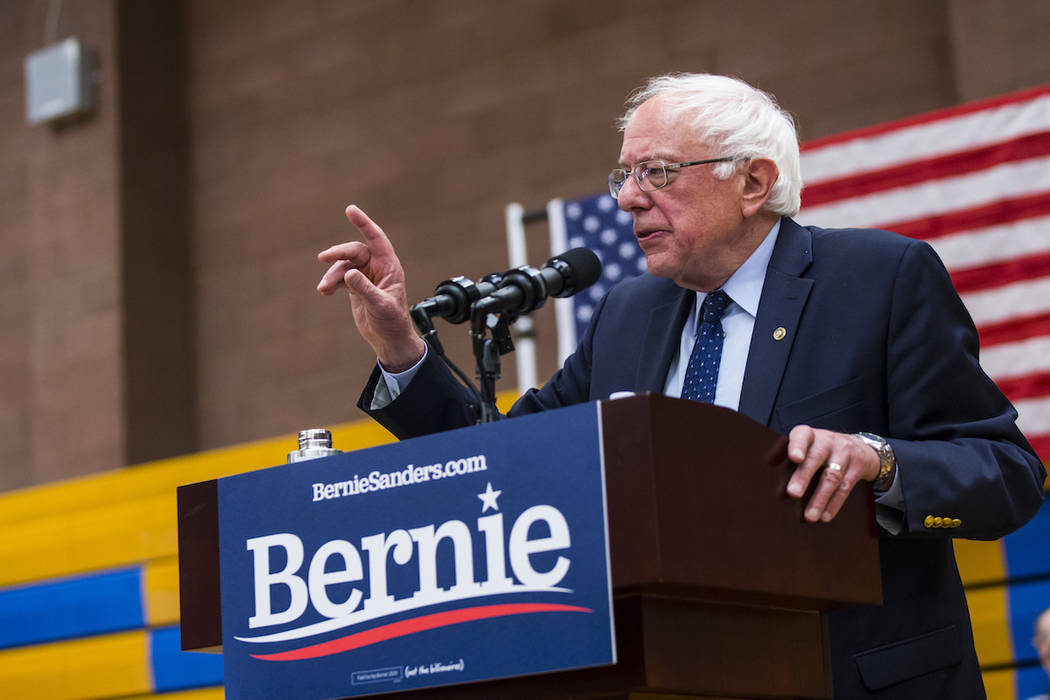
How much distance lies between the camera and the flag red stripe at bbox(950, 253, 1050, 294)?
137 inches

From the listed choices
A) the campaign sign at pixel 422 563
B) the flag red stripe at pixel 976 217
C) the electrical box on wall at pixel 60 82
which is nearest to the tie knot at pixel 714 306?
the campaign sign at pixel 422 563

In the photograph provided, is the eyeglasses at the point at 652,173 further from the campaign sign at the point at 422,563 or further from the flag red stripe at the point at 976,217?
the flag red stripe at the point at 976,217

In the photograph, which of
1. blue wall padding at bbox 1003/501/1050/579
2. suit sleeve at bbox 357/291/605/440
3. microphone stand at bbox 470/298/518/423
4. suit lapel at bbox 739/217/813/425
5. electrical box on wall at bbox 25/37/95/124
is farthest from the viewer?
electrical box on wall at bbox 25/37/95/124

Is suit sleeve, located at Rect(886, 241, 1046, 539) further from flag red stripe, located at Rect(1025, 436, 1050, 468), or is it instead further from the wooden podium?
flag red stripe, located at Rect(1025, 436, 1050, 468)

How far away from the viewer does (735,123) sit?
2164mm

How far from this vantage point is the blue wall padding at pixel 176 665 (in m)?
4.79

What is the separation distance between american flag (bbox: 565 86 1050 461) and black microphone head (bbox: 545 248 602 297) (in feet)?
6.13

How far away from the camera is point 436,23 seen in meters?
6.68

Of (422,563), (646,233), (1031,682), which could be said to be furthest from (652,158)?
(1031,682)

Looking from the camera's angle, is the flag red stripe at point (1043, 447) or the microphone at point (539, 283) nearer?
the microphone at point (539, 283)

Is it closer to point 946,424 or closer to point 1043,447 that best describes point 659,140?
point 946,424

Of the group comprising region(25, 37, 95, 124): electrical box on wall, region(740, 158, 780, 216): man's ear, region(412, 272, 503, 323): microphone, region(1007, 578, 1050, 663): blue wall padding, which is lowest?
region(1007, 578, 1050, 663): blue wall padding

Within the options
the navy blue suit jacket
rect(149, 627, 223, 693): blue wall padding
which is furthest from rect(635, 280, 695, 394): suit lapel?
rect(149, 627, 223, 693): blue wall padding

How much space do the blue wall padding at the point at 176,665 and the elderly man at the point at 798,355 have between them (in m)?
2.91
